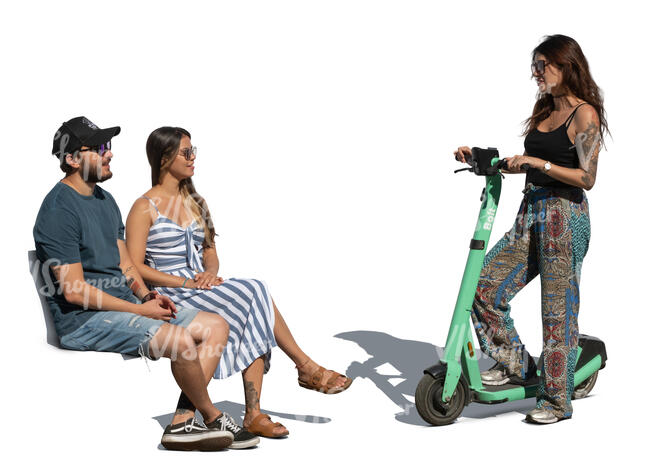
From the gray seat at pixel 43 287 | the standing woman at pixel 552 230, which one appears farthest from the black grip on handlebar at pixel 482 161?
the gray seat at pixel 43 287

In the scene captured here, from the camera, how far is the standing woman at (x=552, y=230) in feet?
23.3

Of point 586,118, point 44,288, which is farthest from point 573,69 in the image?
point 44,288

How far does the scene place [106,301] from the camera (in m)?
6.66

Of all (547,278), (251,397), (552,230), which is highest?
(552,230)

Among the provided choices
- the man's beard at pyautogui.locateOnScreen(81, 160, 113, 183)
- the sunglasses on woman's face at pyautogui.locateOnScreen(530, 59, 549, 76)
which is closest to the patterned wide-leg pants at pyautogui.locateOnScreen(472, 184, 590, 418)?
the sunglasses on woman's face at pyautogui.locateOnScreen(530, 59, 549, 76)

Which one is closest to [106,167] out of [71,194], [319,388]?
[71,194]

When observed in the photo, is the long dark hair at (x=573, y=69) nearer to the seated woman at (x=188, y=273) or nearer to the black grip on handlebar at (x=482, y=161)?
the black grip on handlebar at (x=482, y=161)

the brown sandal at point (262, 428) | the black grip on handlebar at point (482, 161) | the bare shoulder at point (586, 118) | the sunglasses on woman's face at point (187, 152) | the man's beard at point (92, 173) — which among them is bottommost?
the brown sandal at point (262, 428)

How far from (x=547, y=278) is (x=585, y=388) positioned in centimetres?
111

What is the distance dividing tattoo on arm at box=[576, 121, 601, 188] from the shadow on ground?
141 centimetres

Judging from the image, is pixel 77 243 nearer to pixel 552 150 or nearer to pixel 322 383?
pixel 322 383

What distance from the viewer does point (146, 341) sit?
6594 millimetres

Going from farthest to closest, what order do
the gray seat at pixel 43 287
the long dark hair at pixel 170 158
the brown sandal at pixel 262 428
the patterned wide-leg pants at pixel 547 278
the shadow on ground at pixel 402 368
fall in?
the shadow on ground at pixel 402 368, the patterned wide-leg pants at pixel 547 278, the long dark hair at pixel 170 158, the brown sandal at pixel 262 428, the gray seat at pixel 43 287

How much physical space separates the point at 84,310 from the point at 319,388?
1.60m
